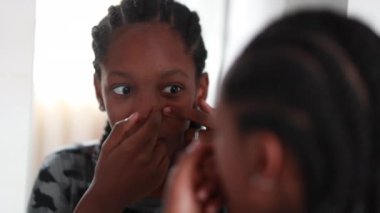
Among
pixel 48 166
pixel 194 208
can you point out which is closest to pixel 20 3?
pixel 48 166

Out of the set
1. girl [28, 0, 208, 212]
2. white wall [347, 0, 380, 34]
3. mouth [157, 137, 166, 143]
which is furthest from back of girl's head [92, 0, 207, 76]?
white wall [347, 0, 380, 34]

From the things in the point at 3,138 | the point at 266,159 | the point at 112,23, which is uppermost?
the point at 112,23

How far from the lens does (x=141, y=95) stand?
2.55ft

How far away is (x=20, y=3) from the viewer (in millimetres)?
1229

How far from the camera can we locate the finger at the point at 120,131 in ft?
2.46

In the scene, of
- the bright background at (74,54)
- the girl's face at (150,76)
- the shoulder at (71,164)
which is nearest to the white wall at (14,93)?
the bright background at (74,54)

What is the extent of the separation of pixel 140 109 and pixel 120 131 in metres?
0.04

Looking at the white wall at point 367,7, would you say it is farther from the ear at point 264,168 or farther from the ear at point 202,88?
the ear at point 264,168

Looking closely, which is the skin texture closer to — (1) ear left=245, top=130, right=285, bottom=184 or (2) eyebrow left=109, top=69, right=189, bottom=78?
(2) eyebrow left=109, top=69, right=189, bottom=78

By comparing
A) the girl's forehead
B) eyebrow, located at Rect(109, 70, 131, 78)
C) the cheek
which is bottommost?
the cheek

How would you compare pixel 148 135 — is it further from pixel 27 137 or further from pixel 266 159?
pixel 27 137

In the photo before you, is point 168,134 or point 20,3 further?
point 20,3

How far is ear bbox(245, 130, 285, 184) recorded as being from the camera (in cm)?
38

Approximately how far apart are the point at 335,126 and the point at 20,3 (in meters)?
1.00
